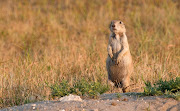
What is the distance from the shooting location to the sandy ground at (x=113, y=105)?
332 cm

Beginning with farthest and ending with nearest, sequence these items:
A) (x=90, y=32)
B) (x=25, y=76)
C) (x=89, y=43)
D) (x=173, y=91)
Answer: (x=90, y=32)
(x=89, y=43)
(x=25, y=76)
(x=173, y=91)

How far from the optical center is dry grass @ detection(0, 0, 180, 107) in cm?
517

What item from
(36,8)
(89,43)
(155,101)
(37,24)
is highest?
(36,8)

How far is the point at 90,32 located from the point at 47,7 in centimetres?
316

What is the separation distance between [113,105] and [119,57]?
1.55m

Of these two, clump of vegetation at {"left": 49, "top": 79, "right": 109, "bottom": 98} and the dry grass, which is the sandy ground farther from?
the dry grass

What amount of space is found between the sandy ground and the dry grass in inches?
28.2

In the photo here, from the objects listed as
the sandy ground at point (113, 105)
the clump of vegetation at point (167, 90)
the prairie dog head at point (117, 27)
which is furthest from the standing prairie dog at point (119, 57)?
the sandy ground at point (113, 105)

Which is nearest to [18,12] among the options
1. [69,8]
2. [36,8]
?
[36,8]

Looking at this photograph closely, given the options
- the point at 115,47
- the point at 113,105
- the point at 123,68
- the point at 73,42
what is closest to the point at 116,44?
the point at 115,47

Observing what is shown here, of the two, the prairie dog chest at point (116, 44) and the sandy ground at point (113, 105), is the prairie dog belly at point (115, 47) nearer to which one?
the prairie dog chest at point (116, 44)

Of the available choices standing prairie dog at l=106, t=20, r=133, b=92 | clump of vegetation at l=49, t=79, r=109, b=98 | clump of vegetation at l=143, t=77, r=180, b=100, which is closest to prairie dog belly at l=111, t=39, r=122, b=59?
standing prairie dog at l=106, t=20, r=133, b=92

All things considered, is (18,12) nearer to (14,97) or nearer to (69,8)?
(69,8)

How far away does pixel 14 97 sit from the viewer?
14.3 ft
